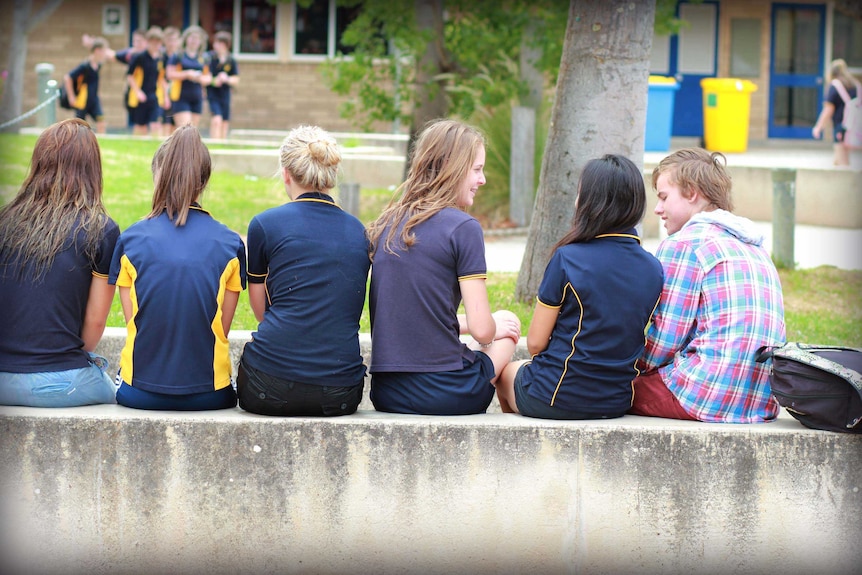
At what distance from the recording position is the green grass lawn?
278 inches

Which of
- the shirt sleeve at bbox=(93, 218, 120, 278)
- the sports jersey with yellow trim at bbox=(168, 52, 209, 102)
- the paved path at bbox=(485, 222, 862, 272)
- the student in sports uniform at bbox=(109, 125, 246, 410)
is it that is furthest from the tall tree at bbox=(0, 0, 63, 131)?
the student in sports uniform at bbox=(109, 125, 246, 410)

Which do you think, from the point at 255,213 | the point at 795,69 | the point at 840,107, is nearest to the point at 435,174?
the point at 255,213

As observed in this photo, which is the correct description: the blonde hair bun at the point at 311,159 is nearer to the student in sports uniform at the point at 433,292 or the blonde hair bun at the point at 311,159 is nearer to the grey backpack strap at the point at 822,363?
the student in sports uniform at the point at 433,292

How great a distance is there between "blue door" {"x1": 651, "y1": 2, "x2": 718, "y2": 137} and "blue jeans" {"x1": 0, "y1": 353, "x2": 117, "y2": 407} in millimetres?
20091

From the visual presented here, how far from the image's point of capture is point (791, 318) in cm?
750

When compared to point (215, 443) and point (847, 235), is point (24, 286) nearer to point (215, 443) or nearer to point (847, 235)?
point (215, 443)

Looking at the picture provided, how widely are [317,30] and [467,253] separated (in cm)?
2312

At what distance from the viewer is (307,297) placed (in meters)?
4.05

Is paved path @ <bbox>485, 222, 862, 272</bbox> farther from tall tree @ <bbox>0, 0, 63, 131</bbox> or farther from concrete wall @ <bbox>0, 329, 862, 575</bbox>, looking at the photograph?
tall tree @ <bbox>0, 0, 63, 131</bbox>

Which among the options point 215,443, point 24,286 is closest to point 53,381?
point 24,286

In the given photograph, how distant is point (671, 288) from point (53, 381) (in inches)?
91.2

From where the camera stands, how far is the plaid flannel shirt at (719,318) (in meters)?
4.15

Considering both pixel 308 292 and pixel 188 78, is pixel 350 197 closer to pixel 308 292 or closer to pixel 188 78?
pixel 308 292

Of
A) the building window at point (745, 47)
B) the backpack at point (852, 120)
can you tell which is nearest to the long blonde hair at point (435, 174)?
the backpack at point (852, 120)
